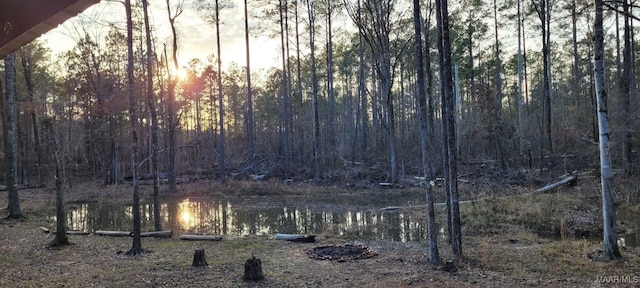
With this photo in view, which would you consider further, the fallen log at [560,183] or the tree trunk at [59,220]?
the fallen log at [560,183]

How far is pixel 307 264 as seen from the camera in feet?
27.0

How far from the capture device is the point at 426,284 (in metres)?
6.62

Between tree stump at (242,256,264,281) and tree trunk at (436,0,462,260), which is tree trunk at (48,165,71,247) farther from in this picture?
tree trunk at (436,0,462,260)

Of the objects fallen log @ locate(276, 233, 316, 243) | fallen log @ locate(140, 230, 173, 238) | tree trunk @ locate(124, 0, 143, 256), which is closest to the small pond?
fallen log @ locate(140, 230, 173, 238)

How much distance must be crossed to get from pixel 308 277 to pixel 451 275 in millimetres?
2550

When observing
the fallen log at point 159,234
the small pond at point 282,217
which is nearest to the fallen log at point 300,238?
the small pond at point 282,217

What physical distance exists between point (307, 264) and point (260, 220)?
286 inches

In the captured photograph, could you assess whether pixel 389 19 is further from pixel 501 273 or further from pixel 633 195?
pixel 501 273

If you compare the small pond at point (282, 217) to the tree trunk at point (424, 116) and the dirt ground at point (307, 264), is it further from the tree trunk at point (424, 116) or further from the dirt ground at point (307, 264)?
the tree trunk at point (424, 116)

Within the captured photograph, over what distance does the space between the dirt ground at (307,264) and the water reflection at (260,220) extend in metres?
1.58

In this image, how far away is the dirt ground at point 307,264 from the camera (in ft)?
22.3

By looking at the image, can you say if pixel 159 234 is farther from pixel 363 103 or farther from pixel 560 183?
pixel 363 103

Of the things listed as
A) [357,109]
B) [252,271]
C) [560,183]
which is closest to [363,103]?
[357,109]

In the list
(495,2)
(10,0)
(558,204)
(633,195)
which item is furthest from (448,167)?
(495,2)
